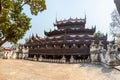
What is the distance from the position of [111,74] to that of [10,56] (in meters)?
16.5

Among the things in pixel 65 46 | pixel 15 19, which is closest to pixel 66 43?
pixel 65 46

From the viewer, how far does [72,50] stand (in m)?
22.8

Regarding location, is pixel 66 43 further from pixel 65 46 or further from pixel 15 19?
pixel 15 19

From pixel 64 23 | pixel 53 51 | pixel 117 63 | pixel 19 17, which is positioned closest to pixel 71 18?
pixel 64 23

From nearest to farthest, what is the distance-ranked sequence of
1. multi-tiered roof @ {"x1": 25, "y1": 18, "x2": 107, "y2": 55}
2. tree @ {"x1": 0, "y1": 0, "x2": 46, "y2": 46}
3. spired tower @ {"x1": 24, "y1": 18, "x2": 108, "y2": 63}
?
1. tree @ {"x1": 0, "y1": 0, "x2": 46, "y2": 46}
2. spired tower @ {"x1": 24, "y1": 18, "x2": 108, "y2": 63}
3. multi-tiered roof @ {"x1": 25, "y1": 18, "x2": 107, "y2": 55}

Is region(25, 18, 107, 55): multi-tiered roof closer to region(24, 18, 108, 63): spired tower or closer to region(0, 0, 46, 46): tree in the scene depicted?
region(24, 18, 108, 63): spired tower

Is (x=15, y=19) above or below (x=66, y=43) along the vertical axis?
above

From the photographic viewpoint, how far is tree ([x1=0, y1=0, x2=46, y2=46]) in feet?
32.1

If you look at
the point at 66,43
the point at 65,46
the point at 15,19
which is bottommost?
the point at 65,46

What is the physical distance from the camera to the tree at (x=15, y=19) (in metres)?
9.77

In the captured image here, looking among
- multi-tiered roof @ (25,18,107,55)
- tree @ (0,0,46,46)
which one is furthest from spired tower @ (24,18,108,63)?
tree @ (0,0,46,46)

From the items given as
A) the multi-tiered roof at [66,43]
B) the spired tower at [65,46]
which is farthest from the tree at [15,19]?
the multi-tiered roof at [66,43]

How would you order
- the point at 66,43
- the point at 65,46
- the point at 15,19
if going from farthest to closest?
the point at 66,43
the point at 65,46
the point at 15,19

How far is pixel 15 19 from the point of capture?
34.5 feet
